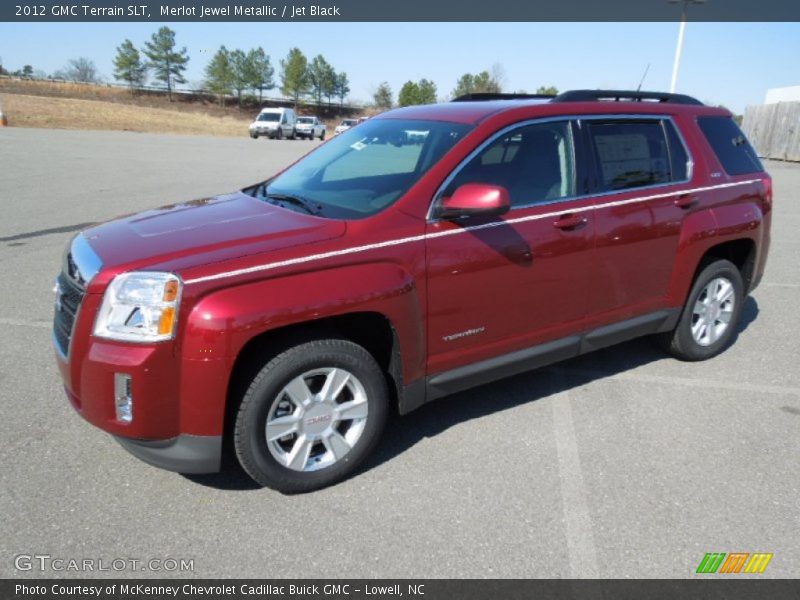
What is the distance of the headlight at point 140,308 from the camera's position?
258 centimetres

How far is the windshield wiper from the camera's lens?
3319mm

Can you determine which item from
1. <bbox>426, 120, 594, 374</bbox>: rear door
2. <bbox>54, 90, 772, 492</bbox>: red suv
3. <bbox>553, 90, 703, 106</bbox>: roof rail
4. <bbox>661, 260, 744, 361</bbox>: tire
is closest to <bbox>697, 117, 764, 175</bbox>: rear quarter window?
<bbox>54, 90, 772, 492</bbox>: red suv

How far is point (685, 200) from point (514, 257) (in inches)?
62.1

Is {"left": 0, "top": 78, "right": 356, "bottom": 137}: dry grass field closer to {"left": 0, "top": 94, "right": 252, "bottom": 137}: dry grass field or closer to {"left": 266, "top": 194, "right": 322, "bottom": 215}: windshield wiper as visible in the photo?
{"left": 0, "top": 94, "right": 252, "bottom": 137}: dry grass field

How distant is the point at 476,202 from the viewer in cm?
302

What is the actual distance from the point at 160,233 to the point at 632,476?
2712mm

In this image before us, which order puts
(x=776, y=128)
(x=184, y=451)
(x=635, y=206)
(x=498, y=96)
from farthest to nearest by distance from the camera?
(x=776, y=128) < (x=498, y=96) < (x=635, y=206) < (x=184, y=451)

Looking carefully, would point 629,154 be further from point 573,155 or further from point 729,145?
point 729,145

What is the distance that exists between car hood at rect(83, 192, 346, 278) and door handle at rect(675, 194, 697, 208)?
244cm

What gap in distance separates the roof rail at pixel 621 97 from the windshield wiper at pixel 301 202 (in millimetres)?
1642

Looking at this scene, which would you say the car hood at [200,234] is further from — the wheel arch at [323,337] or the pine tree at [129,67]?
the pine tree at [129,67]

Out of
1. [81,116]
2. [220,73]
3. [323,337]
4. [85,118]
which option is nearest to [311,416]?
[323,337]

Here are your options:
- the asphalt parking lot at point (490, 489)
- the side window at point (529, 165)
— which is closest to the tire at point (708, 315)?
the asphalt parking lot at point (490, 489)
